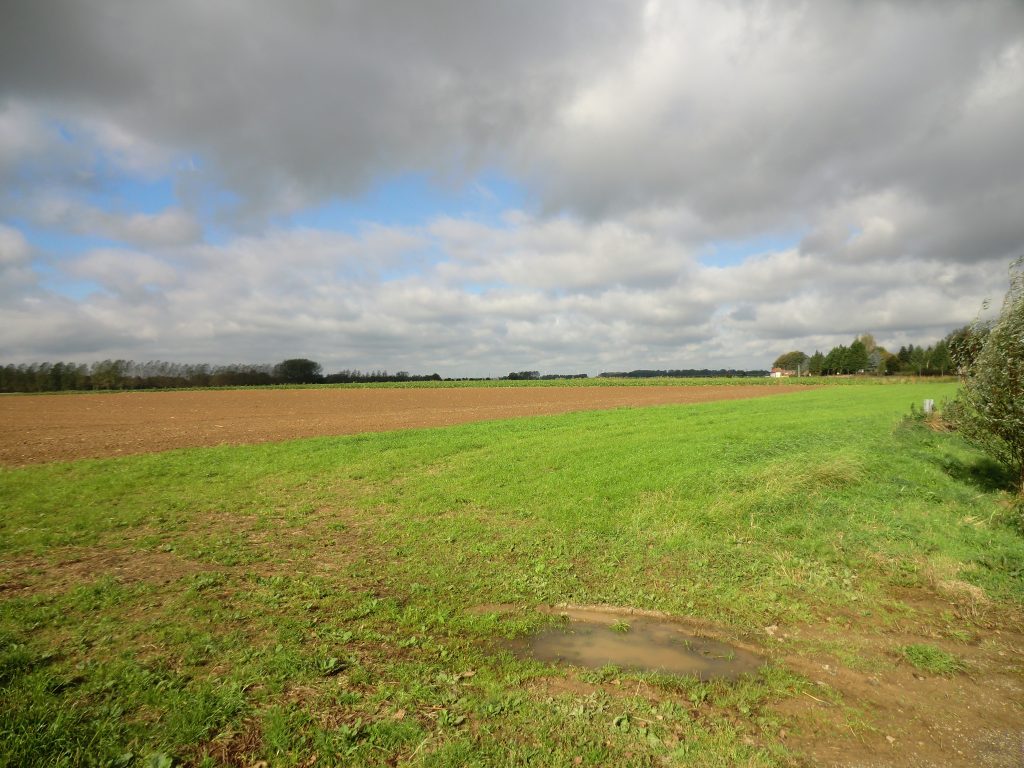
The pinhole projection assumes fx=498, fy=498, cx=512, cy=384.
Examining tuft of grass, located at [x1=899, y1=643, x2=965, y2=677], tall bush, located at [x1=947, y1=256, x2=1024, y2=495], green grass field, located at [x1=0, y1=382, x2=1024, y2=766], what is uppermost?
tall bush, located at [x1=947, y1=256, x2=1024, y2=495]

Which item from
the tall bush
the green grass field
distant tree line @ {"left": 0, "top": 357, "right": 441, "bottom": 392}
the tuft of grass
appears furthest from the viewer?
distant tree line @ {"left": 0, "top": 357, "right": 441, "bottom": 392}

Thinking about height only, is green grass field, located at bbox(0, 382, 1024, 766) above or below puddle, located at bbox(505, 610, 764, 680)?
above

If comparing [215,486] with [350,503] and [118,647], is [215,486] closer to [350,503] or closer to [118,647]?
[350,503]

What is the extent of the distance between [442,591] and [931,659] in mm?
7094

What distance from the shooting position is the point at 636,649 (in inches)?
272

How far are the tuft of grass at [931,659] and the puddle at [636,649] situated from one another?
6.61 feet

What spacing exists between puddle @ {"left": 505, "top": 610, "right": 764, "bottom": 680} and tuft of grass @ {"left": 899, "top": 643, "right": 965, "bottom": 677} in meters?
2.01

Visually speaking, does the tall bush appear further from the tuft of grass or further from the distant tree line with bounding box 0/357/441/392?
the distant tree line with bounding box 0/357/441/392

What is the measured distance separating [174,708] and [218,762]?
100cm

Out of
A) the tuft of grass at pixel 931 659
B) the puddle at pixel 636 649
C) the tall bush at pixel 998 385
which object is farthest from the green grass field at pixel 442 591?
the tall bush at pixel 998 385

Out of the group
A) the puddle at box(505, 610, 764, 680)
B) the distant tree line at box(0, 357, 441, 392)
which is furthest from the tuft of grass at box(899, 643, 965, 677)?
the distant tree line at box(0, 357, 441, 392)

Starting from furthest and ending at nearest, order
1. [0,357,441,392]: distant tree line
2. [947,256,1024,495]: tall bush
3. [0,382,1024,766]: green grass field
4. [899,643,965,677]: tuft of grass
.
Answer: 1. [0,357,441,392]: distant tree line
2. [947,256,1024,495]: tall bush
3. [899,643,965,677]: tuft of grass
4. [0,382,1024,766]: green grass field

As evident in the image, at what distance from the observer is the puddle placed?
21.2 feet

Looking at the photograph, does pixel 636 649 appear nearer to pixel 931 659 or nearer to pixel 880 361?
pixel 931 659
